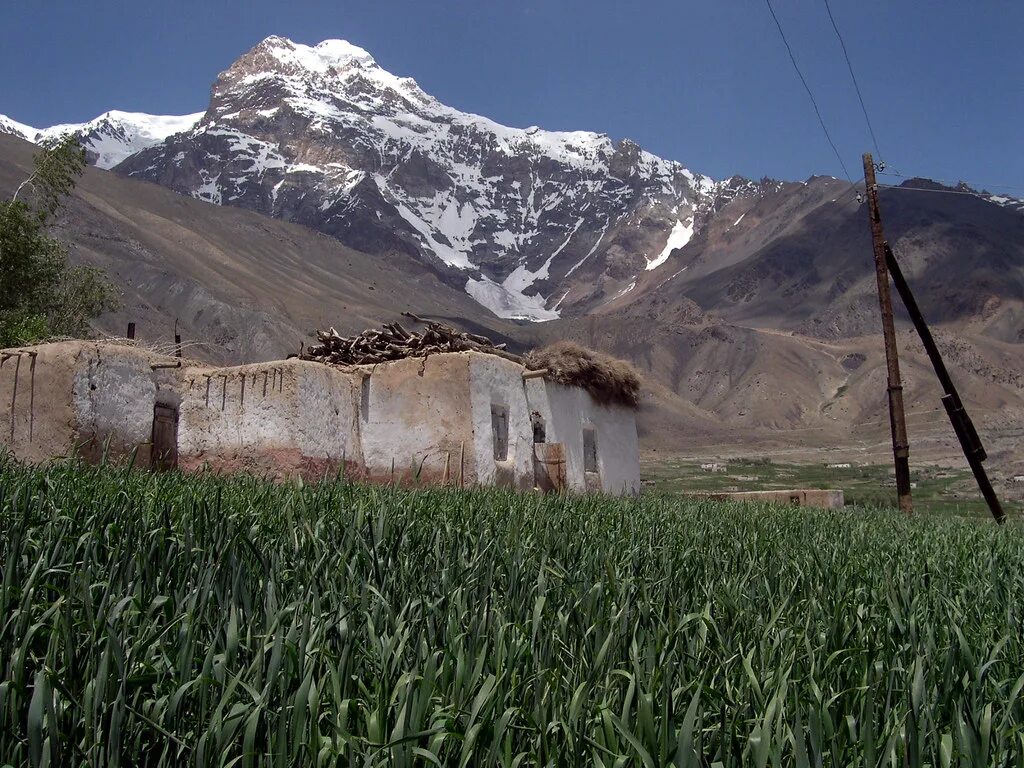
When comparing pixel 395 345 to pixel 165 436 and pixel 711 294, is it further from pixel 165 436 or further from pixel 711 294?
pixel 711 294

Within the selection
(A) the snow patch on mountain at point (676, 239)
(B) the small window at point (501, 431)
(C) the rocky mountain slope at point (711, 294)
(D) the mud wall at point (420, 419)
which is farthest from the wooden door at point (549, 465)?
(A) the snow patch on mountain at point (676, 239)

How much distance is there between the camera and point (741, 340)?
89875 millimetres

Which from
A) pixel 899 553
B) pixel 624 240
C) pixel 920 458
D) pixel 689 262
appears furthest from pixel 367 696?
pixel 624 240

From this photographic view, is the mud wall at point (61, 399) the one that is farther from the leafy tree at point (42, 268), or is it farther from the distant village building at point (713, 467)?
the distant village building at point (713, 467)

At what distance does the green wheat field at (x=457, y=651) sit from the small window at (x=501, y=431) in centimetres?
747

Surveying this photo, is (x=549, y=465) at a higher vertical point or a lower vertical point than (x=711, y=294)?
lower

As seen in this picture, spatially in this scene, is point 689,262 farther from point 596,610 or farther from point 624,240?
point 596,610

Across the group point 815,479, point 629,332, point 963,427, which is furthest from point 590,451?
point 629,332

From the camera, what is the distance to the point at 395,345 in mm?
13062

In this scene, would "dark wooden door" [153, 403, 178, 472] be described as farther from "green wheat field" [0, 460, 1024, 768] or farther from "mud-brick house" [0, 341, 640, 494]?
"green wheat field" [0, 460, 1024, 768]

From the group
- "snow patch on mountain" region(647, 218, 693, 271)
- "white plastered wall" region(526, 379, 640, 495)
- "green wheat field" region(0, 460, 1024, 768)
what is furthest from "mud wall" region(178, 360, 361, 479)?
"snow patch on mountain" region(647, 218, 693, 271)

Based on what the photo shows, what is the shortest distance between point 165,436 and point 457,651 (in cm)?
983

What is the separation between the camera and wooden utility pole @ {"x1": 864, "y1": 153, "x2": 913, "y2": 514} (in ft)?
46.8

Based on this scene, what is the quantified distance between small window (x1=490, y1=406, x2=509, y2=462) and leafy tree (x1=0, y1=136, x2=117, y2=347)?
29.2ft
